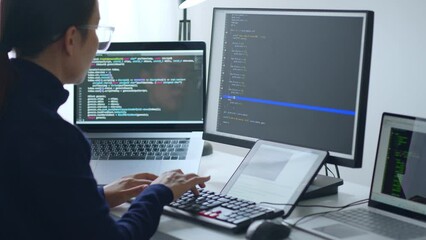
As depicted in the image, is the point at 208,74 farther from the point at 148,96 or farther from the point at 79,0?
the point at 79,0

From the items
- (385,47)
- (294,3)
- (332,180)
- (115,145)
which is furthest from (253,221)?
(294,3)

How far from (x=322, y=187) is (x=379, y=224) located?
24cm

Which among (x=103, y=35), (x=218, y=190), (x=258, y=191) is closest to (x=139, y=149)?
(x=218, y=190)

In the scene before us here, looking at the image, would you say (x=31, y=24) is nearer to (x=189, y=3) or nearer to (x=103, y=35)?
(x=103, y=35)

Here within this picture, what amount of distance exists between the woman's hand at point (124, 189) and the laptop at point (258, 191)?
0.08m

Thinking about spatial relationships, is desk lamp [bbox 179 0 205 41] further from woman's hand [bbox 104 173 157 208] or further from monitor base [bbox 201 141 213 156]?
woman's hand [bbox 104 173 157 208]

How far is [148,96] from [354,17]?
0.69 metres

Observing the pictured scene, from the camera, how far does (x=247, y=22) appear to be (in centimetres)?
172

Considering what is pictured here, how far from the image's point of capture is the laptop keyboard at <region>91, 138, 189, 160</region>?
1.82 metres

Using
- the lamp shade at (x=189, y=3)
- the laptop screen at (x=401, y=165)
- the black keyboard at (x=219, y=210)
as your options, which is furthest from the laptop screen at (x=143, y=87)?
the laptop screen at (x=401, y=165)

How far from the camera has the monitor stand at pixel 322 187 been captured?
157cm

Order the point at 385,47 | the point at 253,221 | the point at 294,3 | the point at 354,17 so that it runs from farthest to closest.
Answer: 1. the point at 294,3
2. the point at 385,47
3. the point at 354,17
4. the point at 253,221

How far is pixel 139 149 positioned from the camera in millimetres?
1864

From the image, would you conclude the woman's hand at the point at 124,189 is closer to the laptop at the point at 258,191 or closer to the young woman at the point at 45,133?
the laptop at the point at 258,191
